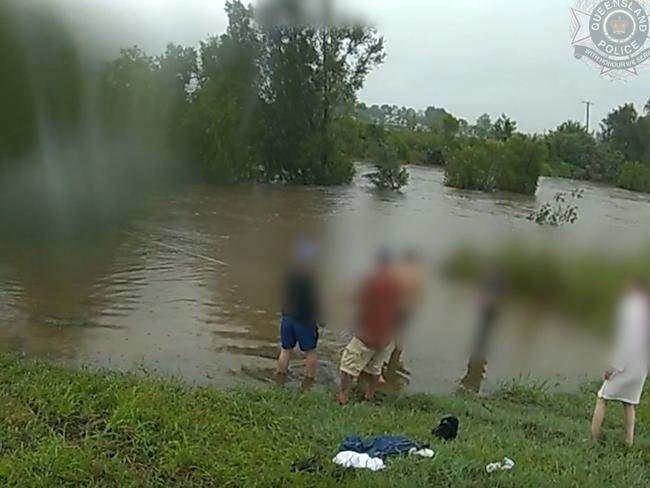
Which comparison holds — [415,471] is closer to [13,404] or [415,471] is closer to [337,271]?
[13,404]

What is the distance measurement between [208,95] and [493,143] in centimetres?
867

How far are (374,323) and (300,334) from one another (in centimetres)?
89

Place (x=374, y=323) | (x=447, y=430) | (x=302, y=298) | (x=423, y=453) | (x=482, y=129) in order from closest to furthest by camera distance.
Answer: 1. (x=423, y=453)
2. (x=447, y=430)
3. (x=374, y=323)
4. (x=302, y=298)
5. (x=482, y=129)

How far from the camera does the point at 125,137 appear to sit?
16.2m

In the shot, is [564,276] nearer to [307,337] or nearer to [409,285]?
[409,285]

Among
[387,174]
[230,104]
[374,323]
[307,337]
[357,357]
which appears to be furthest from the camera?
→ [387,174]

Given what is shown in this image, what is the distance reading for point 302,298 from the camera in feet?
19.1

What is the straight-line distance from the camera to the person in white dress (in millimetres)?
4398

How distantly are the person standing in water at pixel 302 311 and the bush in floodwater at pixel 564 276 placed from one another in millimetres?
1212

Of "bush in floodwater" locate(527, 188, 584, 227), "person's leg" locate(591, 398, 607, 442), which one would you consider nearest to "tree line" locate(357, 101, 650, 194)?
"bush in floodwater" locate(527, 188, 584, 227)

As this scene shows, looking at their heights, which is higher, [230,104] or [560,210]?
[230,104]

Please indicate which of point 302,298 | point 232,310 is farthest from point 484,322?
point 232,310

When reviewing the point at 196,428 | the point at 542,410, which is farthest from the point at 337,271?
the point at 196,428

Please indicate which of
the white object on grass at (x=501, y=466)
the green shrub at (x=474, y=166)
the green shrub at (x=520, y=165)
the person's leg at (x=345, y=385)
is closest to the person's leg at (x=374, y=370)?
the person's leg at (x=345, y=385)
